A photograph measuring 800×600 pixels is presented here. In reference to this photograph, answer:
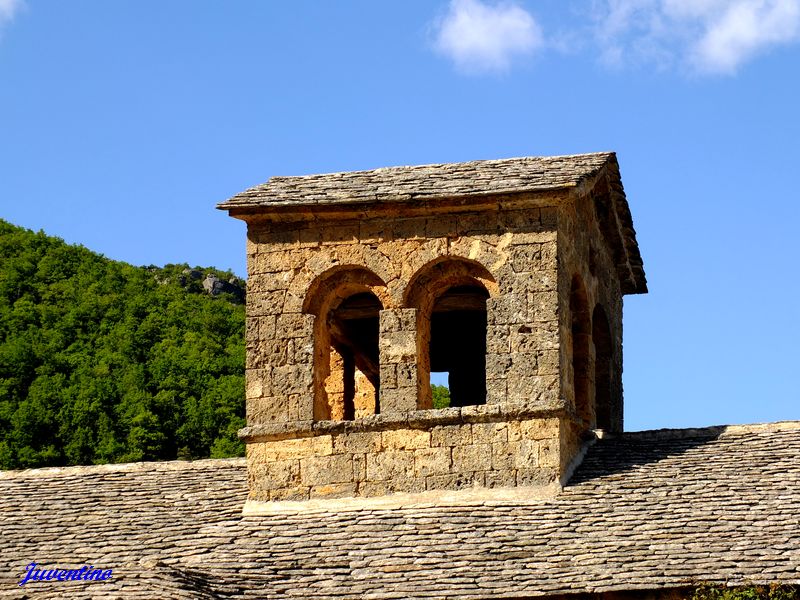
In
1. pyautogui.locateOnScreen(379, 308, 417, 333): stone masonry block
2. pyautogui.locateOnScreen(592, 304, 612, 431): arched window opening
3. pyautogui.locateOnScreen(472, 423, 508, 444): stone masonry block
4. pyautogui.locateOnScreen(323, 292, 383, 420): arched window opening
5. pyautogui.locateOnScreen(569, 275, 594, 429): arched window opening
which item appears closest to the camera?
pyautogui.locateOnScreen(472, 423, 508, 444): stone masonry block

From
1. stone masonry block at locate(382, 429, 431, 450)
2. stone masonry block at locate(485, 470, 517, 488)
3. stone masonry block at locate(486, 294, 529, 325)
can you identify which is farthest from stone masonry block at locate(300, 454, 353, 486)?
stone masonry block at locate(486, 294, 529, 325)

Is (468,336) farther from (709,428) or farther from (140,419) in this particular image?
(140,419)

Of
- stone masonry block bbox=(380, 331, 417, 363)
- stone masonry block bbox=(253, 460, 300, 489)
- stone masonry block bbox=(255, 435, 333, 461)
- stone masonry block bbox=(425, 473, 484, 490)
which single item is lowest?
stone masonry block bbox=(425, 473, 484, 490)

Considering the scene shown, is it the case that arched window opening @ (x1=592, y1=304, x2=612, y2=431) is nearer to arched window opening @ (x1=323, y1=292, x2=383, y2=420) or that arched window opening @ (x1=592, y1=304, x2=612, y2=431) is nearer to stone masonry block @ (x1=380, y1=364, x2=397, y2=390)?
arched window opening @ (x1=323, y1=292, x2=383, y2=420)

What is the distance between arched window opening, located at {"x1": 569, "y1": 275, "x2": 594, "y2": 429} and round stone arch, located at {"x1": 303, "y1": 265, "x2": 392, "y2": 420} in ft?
7.25

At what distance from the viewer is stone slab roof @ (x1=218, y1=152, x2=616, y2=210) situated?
1898 cm

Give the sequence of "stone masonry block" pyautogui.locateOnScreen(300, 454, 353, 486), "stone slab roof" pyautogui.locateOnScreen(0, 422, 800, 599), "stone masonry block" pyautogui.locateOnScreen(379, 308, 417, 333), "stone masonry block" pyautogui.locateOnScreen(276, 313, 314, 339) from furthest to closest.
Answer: "stone masonry block" pyautogui.locateOnScreen(276, 313, 314, 339) → "stone masonry block" pyautogui.locateOnScreen(379, 308, 417, 333) → "stone masonry block" pyautogui.locateOnScreen(300, 454, 353, 486) → "stone slab roof" pyautogui.locateOnScreen(0, 422, 800, 599)

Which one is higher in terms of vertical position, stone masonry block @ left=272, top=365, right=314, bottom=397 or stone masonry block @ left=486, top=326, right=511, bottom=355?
stone masonry block @ left=486, top=326, right=511, bottom=355

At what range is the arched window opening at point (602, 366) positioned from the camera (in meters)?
21.2

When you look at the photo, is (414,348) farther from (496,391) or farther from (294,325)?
(294,325)

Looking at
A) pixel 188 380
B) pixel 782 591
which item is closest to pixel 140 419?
pixel 188 380

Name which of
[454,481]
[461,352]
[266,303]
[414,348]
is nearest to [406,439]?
[454,481]

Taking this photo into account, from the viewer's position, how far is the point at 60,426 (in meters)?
38.7

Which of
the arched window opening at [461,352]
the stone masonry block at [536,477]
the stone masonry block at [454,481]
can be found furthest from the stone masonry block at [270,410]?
the arched window opening at [461,352]
